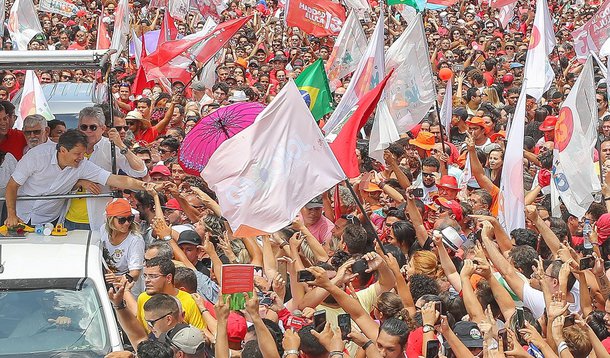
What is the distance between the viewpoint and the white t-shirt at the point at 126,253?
26.8 ft

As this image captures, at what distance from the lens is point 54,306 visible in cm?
631

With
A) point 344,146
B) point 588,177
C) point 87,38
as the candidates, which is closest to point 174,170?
point 344,146

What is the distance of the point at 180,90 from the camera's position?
16.2 m

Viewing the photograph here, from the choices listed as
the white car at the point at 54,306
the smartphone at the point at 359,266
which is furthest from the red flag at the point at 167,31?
the white car at the point at 54,306

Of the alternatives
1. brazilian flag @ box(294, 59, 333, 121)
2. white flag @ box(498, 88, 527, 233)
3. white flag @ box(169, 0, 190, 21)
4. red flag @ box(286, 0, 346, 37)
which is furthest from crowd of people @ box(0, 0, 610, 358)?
white flag @ box(169, 0, 190, 21)

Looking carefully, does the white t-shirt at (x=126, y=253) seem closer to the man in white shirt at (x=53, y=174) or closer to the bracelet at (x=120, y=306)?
the man in white shirt at (x=53, y=174)

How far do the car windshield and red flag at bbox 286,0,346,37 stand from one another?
11394mm

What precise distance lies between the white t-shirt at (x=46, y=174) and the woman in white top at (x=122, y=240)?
24 cm

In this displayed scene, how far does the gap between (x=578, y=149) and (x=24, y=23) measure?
31.6 ft

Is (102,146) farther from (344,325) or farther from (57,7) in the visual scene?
(57,7)

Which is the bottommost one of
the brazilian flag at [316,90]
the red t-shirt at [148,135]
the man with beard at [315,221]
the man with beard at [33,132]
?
the red t-shirt at [148,135]

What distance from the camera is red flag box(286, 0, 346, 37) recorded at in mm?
17422

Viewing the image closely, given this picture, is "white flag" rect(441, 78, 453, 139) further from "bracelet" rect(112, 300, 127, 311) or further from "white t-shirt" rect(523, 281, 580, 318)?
"bracelet" rect(112, 300, 127, 311)

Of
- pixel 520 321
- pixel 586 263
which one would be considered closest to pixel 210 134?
pixel 586 263
